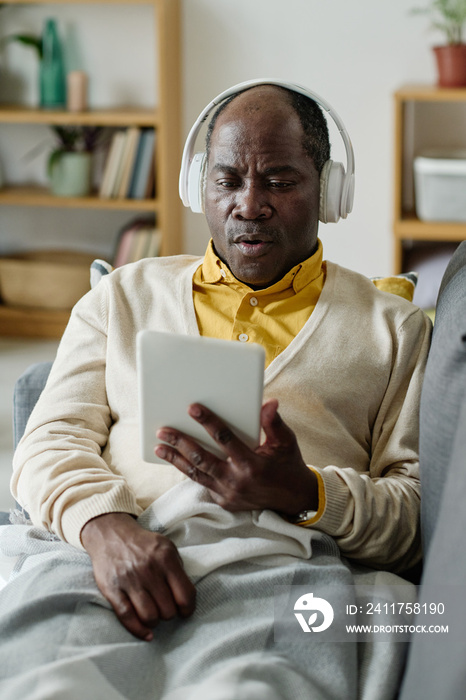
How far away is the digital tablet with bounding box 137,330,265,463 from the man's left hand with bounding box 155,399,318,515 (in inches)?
0.5

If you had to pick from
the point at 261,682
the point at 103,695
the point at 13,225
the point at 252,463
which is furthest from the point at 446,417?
the point at 13,225

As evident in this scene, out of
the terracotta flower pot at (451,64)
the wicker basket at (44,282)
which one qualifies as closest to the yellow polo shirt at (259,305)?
the terracotta flower pot at (451,64)

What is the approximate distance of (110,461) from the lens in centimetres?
123

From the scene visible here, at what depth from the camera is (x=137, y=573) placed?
100 cm

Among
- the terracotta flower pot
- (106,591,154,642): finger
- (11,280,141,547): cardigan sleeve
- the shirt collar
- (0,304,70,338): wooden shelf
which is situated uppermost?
the terracotta flower pot

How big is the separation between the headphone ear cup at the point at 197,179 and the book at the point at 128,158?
203 cm

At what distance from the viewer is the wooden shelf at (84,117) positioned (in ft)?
10.6

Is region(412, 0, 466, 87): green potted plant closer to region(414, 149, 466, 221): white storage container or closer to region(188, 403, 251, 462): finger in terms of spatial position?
region(414, 149, 466, 221): white storage container

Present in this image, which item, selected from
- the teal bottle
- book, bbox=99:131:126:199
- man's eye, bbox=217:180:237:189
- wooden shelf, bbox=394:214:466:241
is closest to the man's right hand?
man's eye, bbox=217:180:237:189

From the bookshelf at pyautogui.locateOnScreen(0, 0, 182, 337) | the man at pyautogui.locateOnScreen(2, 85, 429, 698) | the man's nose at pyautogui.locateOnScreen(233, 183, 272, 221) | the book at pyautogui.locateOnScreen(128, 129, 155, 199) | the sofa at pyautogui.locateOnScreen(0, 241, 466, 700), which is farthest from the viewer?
the book at pyautogui.locateOnScreen(128, 129, 155, 199)

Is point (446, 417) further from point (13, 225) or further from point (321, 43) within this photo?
point (13, 225)

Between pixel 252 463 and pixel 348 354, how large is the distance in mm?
291

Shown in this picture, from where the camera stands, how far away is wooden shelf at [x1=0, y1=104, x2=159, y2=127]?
3.25 meters

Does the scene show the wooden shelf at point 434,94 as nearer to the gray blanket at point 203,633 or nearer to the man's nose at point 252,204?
the man's nose at point 252,204
